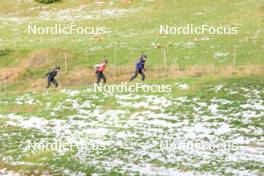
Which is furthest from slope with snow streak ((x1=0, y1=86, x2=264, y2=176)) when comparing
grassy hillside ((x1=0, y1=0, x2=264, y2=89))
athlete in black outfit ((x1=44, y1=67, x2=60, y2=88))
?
grassy hillside ((x1=0, y1=0, x2=264, y2=89))

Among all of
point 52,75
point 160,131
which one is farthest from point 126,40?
point 160,131

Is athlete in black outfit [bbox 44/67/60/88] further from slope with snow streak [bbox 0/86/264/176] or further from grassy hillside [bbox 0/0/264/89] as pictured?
grassy hillside [bbox 0/0/264/89]

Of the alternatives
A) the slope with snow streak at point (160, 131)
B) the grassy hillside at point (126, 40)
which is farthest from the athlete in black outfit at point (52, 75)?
the grassy hillside at point (126, 40)

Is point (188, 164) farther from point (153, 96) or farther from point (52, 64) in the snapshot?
point (52, 64)

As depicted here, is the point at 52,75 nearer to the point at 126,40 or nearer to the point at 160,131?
the point at 126,40

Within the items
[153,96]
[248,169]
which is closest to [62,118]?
[153,96]

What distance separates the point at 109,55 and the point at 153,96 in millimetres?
16367

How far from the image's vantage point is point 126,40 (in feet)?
200

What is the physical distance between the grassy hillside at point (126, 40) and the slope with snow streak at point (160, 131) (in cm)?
1101

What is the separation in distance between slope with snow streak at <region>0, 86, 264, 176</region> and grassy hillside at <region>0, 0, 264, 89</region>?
11.0 metres

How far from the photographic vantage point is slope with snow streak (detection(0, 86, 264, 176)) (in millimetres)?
28453

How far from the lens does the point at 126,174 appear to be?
27281mm

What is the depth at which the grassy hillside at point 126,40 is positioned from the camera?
5362 cm

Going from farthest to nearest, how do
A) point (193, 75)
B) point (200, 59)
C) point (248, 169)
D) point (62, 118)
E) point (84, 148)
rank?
point (200, 59) → point (193, 75) → point (62, 118) → point (84, 148) → point (248, 169)
